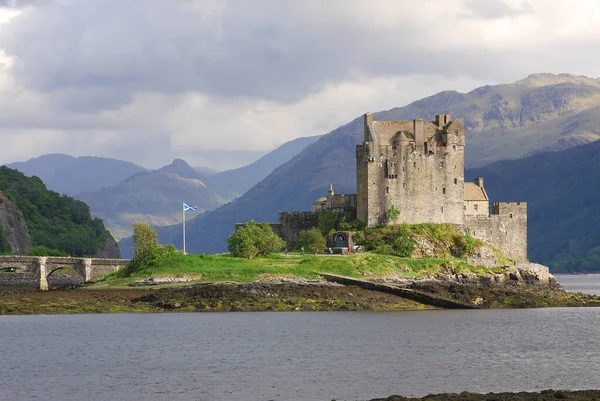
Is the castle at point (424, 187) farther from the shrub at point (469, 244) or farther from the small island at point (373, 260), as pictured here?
the shrub at point (469, 244)

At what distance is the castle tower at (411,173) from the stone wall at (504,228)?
2275mm

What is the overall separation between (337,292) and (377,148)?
22068mm

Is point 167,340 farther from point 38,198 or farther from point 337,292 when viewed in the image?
point 38,198

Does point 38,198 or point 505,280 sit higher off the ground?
point 38,198

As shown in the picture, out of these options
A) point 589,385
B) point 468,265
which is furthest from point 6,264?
point 589,385

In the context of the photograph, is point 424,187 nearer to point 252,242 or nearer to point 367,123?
point 367,123

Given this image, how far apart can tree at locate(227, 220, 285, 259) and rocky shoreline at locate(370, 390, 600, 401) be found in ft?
202

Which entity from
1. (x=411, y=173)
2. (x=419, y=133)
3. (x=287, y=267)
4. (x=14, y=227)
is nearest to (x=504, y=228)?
(x=411, y=173)

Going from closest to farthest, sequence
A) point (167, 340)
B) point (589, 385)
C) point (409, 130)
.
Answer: point (589, 385)
point (167, 340)
point (409, 130)

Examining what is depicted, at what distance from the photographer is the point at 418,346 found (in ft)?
209

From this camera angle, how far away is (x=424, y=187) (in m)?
107

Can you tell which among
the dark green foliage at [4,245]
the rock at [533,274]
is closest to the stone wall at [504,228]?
the rock at [533,274]

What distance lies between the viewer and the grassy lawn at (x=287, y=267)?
93.8 meters

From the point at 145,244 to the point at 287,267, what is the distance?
1955 centimetres
